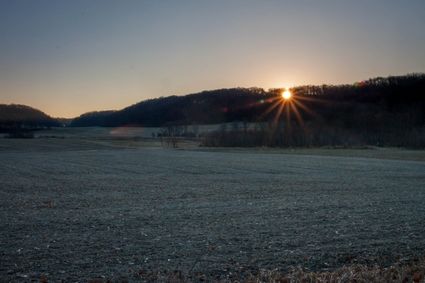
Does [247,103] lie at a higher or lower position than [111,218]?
higher

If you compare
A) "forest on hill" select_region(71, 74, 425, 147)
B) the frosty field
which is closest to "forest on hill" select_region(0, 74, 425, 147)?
"forest on hill" select_region(71, 74, 425, 147)

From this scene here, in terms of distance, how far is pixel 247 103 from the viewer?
182 metres

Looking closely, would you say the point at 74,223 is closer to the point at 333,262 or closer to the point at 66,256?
the point at 66,256

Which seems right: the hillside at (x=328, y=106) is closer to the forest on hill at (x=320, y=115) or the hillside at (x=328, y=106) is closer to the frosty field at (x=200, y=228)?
the forest on hill at (x=320, y=115)

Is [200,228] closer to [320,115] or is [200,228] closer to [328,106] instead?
[320,115]

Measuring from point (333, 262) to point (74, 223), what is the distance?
8926mm

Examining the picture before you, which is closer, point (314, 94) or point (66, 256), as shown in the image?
point (66, 256)

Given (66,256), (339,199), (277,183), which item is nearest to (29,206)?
(66,256)

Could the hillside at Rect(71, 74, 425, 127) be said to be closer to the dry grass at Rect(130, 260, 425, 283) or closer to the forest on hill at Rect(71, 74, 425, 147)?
the forest on hill at Rect(71, 74, 425, 147)

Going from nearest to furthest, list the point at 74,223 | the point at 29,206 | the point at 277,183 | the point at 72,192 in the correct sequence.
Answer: the point at 74,223 < the point at 29,206 < the point at 72,192 < the point at 277,183

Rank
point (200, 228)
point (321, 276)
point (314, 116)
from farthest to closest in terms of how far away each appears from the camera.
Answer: point (314, 116) < point (200, 228) < point (321, 276)

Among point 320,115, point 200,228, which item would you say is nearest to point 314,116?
point 320,115

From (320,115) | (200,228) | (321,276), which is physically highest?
(320,115)

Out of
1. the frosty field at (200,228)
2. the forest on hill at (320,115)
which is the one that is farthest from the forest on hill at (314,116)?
the frosty field at (200,228)
